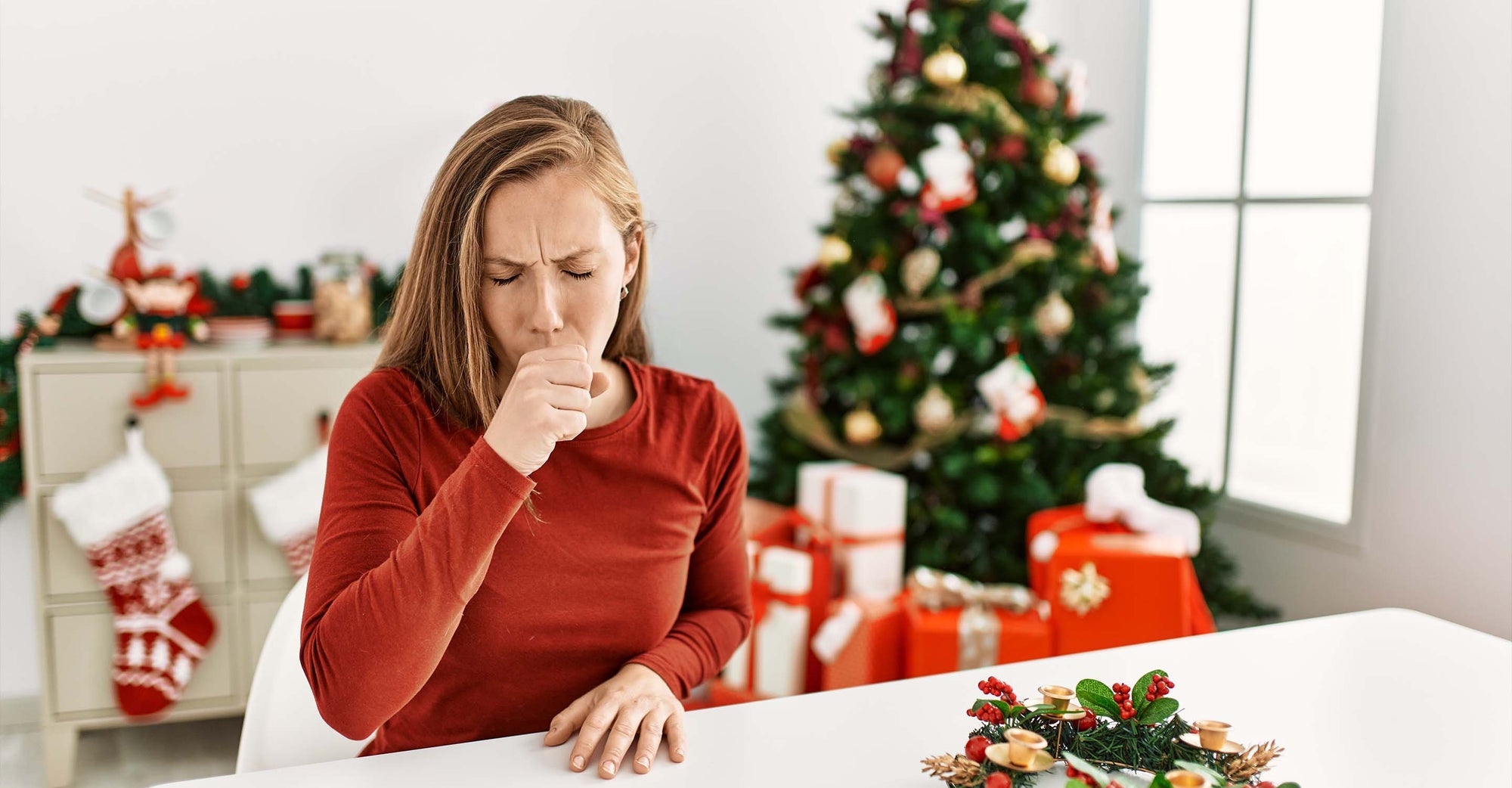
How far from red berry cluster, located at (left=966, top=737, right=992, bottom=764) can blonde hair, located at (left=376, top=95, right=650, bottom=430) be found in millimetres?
589

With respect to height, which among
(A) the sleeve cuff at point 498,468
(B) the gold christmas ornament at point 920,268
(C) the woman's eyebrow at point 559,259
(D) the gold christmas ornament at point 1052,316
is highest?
(C) the woman's eyebrow at point 559,259

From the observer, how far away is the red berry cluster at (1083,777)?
0.84 m

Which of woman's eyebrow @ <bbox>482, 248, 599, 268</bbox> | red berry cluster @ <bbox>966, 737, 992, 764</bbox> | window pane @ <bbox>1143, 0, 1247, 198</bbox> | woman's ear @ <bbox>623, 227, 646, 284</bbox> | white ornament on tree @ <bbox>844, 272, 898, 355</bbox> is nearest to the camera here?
red berry cluster @ <bbox>966, 737, 992, 764</bbox>

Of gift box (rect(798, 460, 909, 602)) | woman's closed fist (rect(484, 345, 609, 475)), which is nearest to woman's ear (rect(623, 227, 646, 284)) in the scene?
woman's closed fist (rect(484, 345, 609, 475))

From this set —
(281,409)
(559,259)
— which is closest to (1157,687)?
(559,259)

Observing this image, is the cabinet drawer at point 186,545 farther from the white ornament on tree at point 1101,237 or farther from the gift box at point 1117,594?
the white ornament on tree at point 1101,237

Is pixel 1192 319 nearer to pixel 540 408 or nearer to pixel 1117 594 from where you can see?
pixel 1117 594

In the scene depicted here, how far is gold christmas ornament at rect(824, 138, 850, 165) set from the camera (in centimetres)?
278

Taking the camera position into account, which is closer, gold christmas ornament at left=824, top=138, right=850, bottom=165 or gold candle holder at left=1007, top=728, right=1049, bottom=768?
gold candle holder at left=1007, top=728, right=1049, bottom=768

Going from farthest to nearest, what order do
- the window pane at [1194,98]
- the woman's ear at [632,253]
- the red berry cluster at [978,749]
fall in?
the window pane at [1194,98]
the woman's ear at [632,253]
the red berry cluster at [978,749]

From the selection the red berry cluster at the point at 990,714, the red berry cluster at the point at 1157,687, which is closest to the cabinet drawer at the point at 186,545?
the red berry cluster at the point at 990,714

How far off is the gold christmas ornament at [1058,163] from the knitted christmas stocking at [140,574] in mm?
2213

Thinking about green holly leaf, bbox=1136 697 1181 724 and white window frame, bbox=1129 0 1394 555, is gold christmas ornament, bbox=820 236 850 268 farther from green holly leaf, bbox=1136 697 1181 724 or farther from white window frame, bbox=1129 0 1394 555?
green holly leaf, bbox=1136 697 1181 724

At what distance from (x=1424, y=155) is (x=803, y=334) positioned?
1493 mm
